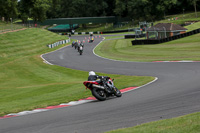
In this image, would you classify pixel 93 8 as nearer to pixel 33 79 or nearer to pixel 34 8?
pixel 34 8

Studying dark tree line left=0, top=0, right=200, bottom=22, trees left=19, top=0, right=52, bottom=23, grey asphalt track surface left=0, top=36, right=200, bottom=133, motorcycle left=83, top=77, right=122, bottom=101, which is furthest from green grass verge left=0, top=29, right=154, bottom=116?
dark tree line left=0, top=0, right=200, bottom=22

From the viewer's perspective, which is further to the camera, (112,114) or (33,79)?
(33,79)

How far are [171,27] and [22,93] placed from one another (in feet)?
127

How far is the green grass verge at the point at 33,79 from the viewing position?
630 inches

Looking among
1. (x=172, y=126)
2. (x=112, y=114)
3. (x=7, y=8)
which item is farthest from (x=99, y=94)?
(x=7, y=8)

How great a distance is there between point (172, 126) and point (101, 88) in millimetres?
6256

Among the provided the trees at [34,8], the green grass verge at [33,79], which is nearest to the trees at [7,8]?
the trees at [34,8]

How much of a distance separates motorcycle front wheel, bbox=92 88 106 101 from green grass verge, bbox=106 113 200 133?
514cm

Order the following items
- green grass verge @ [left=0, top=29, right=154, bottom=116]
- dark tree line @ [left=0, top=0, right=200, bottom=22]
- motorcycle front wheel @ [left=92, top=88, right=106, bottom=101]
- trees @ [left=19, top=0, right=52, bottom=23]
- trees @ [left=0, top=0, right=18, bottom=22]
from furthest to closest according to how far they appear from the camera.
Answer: dark tree line @ [left=0, top=0, right=200, bottom=22] < trees @ [left=19, top=0, right=52, bottom=23] < trees @ [left=0, top=0, right=18, bottom=22] < green grass verge @ [left=0, top=29, right=154, bottom=116] < motorcycle front wheel @ [left=92, top=88, right=106, bottom=101]

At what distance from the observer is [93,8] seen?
13300 centimetres

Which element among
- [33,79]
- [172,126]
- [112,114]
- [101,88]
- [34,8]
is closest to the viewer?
[172,126]

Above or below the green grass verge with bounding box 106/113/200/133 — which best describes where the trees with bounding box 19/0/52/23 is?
above

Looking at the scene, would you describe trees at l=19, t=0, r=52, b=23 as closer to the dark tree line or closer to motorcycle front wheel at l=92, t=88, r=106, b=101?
the dark tree line

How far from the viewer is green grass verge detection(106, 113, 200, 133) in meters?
7.77
